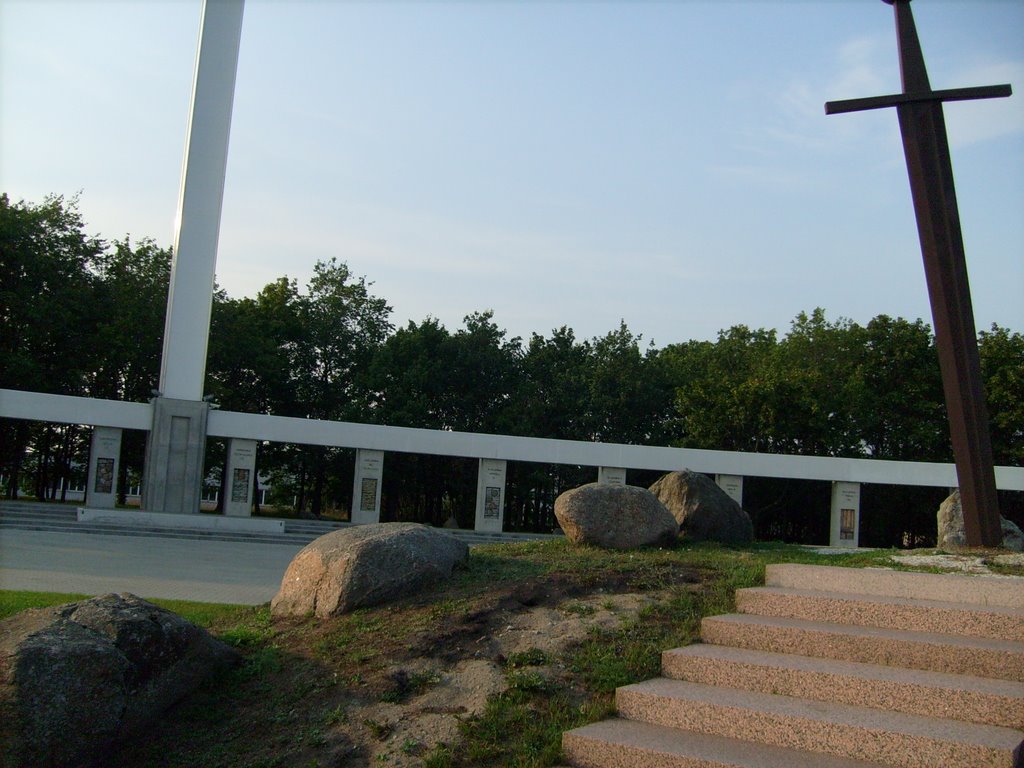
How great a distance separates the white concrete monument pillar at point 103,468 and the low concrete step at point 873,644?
80.4ft

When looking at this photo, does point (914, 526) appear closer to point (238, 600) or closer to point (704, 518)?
point (704, 518)

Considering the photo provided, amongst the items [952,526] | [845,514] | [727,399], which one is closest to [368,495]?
[727,399]

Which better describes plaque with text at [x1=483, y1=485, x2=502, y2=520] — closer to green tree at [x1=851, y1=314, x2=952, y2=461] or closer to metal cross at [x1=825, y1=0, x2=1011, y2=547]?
A: green tree at [x1=851, y1=314, x2=952, y2=461]

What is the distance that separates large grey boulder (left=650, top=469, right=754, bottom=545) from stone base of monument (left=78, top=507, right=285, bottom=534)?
49.1 feet

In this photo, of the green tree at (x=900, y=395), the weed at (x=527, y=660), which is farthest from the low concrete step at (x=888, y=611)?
the green tree at (x=900, y=395)

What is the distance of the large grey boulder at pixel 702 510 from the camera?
12.8 m

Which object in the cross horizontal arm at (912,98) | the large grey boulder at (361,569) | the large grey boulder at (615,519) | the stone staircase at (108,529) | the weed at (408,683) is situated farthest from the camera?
the stone staircase at (108,529)

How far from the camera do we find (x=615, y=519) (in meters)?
10.6

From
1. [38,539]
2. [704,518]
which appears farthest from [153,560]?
[704,518]

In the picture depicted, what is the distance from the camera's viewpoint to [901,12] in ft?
33.0

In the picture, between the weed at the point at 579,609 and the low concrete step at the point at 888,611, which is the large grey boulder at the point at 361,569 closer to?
the weed at the point at 579,609

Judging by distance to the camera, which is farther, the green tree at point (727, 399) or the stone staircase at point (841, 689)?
the green tree at point (727, 399)

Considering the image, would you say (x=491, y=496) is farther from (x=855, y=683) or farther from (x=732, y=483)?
(x=855, y=683)

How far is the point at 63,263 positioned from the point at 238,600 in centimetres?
2728
